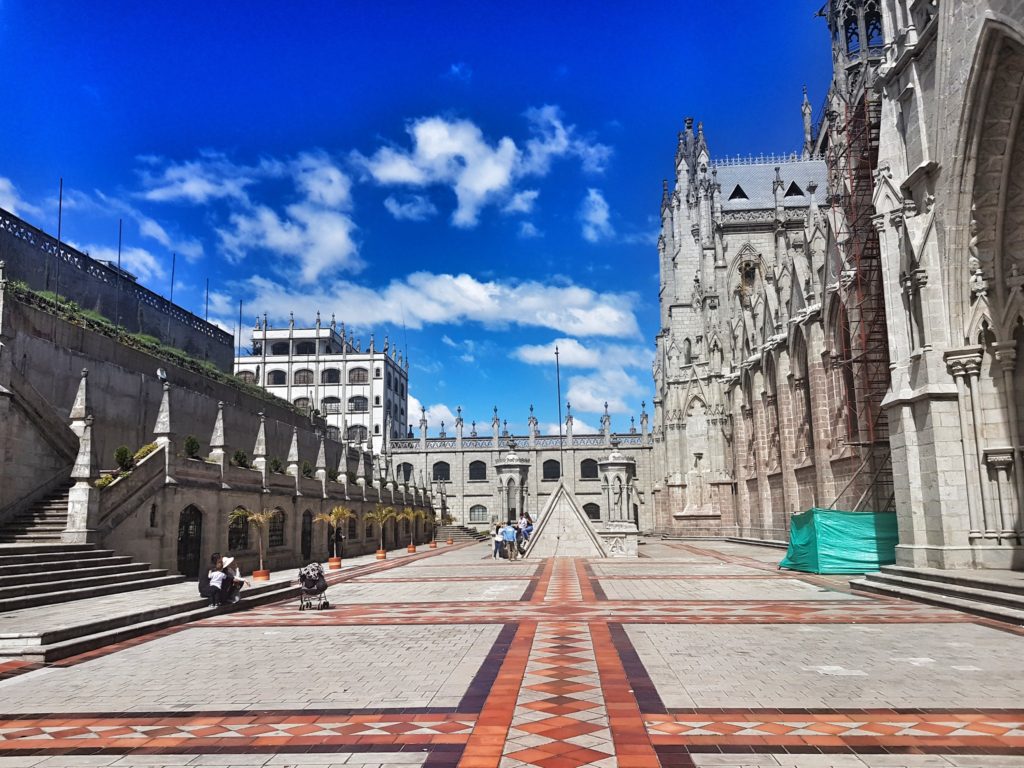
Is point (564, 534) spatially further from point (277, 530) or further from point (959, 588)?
point (959, 588)

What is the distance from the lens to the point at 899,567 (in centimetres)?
1588

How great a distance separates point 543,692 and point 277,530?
69.5 ft

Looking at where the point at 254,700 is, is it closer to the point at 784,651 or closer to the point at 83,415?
the point at 784,651

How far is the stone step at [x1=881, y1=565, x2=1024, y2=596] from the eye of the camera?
39.8 feet

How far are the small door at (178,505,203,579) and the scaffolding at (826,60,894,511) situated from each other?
18576 mm

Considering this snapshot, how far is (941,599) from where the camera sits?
43.5 ft

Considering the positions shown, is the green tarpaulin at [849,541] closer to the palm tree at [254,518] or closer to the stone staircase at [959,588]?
the stone staircase at [959,588]

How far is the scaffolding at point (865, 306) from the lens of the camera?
23250 mm

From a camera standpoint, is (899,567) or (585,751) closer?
(585,751)

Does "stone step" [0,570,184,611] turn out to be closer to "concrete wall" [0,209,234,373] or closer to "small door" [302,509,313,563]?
"small door" [302,509,313,563]

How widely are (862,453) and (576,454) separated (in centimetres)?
4471

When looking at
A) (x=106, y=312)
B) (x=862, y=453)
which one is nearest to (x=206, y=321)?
(x=106, y=312)

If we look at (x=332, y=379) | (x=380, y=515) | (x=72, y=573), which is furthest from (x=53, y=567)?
(x=332, y=379)

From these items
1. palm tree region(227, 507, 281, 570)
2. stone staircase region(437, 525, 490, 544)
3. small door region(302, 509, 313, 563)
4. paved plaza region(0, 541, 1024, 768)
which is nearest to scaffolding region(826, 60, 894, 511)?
paved plaza region(0, 541, 1024, 768)
